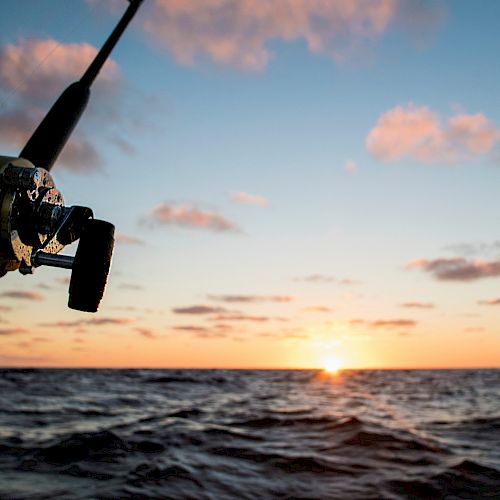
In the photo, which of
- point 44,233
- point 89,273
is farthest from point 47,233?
point 89,273

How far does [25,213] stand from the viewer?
1.58 meters

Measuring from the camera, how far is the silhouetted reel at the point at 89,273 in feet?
5.16

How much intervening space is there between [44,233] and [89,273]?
214 millimetres

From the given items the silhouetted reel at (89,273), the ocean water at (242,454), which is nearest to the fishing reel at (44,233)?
the silhouetted reel at (89,273)

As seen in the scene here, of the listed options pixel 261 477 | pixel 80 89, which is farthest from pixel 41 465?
pixel 80 89

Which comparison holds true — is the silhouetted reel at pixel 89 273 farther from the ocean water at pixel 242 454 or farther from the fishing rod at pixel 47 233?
the ocean water at pixel 242 454

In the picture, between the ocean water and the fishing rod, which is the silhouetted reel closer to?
the fishing rod

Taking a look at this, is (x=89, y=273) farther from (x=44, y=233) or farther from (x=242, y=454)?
(x=242, y=454)

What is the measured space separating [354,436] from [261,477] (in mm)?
4433

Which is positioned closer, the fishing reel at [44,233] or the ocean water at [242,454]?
the fishing reel at [44,233]

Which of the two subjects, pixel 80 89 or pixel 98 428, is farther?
pixel 98 428

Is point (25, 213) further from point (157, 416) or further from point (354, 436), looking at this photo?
point (157, 416)

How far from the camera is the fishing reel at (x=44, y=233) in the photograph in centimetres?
150

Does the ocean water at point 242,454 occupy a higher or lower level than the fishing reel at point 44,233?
lower
